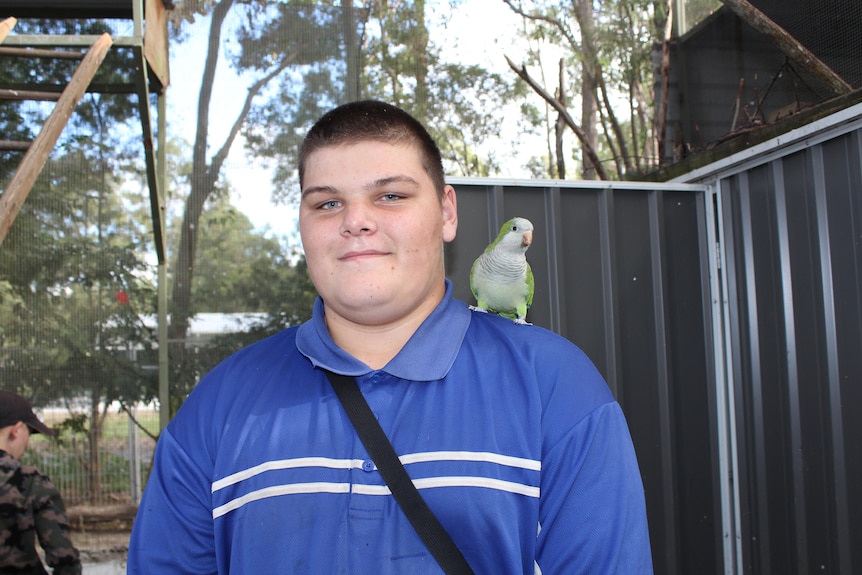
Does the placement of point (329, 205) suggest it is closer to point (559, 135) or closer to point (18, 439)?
point (18, 439)

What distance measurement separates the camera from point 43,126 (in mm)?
3586

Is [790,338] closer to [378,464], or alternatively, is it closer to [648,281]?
[648,281]

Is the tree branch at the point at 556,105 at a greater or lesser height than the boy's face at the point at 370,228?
greater

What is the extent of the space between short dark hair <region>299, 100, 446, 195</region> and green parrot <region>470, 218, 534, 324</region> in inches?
51.0

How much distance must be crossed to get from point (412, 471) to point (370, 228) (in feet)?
1.80

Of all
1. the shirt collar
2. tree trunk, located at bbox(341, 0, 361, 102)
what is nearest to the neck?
the shirt collar

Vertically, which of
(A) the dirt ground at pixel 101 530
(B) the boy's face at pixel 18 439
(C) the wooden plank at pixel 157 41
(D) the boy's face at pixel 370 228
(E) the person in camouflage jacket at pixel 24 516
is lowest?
(A) the dirt ground at pixel 101 530

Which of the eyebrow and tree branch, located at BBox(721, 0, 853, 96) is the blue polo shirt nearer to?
the eyebrow

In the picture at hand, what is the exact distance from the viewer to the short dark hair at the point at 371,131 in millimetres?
1516

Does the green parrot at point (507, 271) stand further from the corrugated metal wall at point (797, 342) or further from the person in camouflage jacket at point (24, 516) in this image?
the person in camouflage jacket at point (24, 516)

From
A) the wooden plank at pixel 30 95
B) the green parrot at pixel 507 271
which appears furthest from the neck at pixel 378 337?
the wooden plank at pixel 30 95

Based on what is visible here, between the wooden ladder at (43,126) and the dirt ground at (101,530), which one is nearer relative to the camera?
the wooden ladder at (43,126)

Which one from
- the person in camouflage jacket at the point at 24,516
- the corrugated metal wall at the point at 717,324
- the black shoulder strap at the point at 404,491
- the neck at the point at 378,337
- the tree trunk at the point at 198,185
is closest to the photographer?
the black shoulder strap at the point at 404,491

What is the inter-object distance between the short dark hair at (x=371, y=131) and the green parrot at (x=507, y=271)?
1296 millimetres
